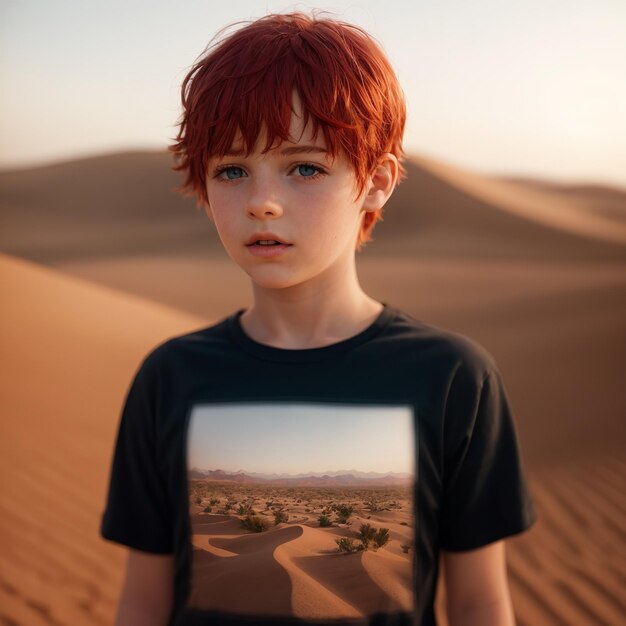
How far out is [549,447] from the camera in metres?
5.39

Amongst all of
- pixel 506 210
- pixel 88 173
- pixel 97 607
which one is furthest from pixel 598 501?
pixel 88 173

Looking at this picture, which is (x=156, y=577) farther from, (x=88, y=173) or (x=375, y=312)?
(x=88, y=173)

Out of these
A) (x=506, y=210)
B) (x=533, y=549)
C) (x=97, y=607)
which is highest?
(x=506, y=210)

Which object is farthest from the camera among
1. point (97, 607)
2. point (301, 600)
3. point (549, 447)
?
point (549, 447)

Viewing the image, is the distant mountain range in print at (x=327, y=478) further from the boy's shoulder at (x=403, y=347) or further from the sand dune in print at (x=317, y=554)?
the boy's shoulder at (x=403, y=347)

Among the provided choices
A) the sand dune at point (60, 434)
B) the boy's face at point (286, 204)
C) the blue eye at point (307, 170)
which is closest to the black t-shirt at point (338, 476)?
the boy's face at point (286, 204)

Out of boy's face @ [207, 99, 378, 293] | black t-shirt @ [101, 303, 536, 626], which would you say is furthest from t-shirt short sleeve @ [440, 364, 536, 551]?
boy's face @ [207, 99, 378, 293]

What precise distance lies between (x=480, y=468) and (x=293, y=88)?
0.72 m

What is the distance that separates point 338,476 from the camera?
1.54 meters

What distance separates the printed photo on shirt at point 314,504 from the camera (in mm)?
1531

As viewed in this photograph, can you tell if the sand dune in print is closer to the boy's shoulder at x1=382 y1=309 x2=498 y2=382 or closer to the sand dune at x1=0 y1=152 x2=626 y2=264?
the boy's shoulder at x1=382 y1=309 x2=498 y2=382

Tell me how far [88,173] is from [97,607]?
10765 millimetres

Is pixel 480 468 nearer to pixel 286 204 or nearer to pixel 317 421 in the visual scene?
pixel 317 421

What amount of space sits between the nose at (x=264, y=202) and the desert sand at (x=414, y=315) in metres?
0.53
